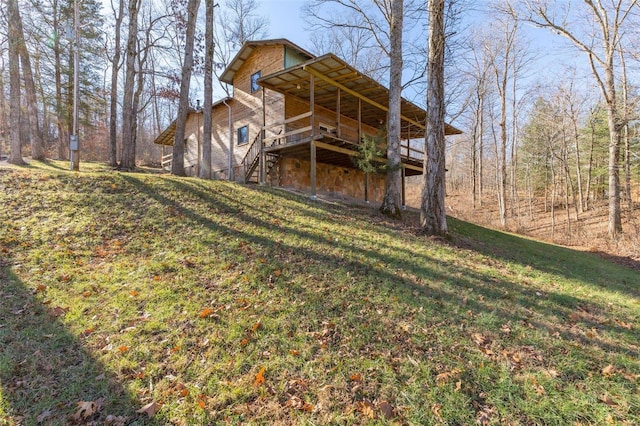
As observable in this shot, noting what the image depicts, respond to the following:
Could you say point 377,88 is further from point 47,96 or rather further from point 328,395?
point 47,96

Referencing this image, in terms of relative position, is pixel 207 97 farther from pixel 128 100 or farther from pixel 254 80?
pixel 128 100

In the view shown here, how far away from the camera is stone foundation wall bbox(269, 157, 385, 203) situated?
1457 cm

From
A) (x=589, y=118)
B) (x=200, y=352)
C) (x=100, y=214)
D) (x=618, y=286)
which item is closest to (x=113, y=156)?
(x=100, y=214)

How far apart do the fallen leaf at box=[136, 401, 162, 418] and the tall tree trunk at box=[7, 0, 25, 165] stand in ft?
43.5

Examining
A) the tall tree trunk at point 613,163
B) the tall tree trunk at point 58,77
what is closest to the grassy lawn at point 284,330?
the tall tree trunk at point 613,163

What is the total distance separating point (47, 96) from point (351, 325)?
26.1m

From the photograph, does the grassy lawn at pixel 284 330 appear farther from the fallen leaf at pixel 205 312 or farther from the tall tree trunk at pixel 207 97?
the tall tree trunk at pixel 207 97

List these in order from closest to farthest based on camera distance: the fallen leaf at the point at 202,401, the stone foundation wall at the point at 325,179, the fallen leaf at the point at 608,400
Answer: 1. the fallen leaf at the point at 202,401
2. the fallen leaf at the point at 608,400
3. the stone foundation wall at the point at 325,179

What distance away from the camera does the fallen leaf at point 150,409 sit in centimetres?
250

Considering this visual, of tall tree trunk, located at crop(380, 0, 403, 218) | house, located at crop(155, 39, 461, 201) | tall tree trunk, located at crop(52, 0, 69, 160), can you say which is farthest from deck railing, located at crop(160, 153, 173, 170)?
tall tree trunk, located at crop(380, 0, 403, 218)

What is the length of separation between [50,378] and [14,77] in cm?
1309

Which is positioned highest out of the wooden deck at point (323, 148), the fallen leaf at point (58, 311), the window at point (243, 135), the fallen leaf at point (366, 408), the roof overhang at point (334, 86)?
the roof overhang at point (334, 86)

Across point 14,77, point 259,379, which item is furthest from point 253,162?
point 259,379

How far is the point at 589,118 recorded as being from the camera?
22.6 m
